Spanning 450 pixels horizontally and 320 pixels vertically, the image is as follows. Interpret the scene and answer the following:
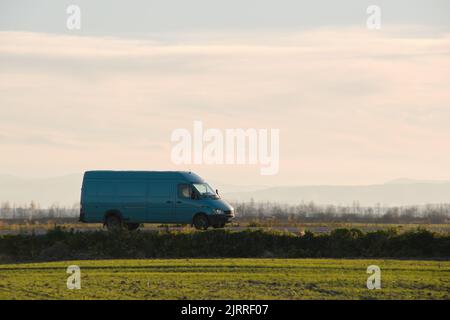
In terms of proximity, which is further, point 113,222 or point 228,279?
point 113,222

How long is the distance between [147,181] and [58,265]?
37.3 feet

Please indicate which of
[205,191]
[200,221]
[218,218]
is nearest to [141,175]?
[205,191]

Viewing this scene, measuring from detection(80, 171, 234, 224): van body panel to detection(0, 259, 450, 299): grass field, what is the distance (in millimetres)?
9106

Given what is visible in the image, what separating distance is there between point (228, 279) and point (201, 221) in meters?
15.7

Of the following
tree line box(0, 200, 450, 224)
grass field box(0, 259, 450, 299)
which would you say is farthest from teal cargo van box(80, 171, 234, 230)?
tree line box(0, 200, 450, 224)

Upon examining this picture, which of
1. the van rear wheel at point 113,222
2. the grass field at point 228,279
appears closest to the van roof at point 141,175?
the van rear wheel at point 113,222

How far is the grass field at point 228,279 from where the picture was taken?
23812 millimetres

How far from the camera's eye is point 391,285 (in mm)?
25719

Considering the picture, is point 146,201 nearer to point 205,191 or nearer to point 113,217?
point 113,217

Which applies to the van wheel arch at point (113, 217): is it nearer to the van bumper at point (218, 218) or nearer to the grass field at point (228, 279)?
the van bumper at point (218, 218)

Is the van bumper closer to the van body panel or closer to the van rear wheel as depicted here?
the van body panel

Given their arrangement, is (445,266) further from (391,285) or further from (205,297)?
(205,297)

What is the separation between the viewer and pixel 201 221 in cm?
4275
